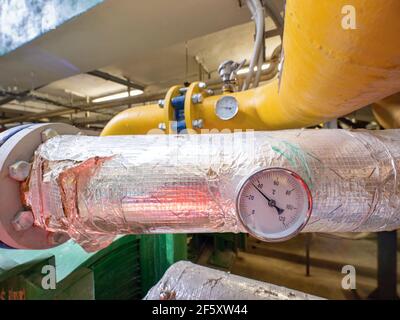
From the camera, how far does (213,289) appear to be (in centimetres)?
79

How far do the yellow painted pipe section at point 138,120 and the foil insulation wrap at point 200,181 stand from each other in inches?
27.7

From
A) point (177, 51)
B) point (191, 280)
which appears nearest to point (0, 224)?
point (191, 280)

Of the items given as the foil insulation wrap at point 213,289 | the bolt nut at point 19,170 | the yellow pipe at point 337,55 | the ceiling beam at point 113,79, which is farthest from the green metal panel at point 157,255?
the ceiling beam at point 113,79

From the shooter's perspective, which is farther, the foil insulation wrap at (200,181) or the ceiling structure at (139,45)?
the ceiling structure at (139,45)

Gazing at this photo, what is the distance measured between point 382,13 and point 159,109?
106 cm

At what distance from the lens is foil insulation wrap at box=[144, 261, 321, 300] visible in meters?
0.76

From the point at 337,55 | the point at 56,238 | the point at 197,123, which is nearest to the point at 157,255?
the point at 56,238

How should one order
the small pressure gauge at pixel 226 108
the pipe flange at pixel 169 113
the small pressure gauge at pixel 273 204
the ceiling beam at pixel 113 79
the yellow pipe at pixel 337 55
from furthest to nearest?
the ceiling beam at pixel 113 79, the pipe flange at pixel 169 113, the small pressure gauge at pixel 226 108, the small pressure gauge at pixel 273 204, the yellow pipe at pixel 337 55

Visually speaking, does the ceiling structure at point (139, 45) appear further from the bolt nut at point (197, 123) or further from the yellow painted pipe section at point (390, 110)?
the yellow painted pipe section at point (390, 110)

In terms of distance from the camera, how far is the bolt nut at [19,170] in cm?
52

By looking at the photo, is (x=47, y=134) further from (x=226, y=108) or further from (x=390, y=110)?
(x=390, y=110)

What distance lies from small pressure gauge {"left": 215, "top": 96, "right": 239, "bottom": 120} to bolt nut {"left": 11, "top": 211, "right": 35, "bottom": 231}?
0.78 m
